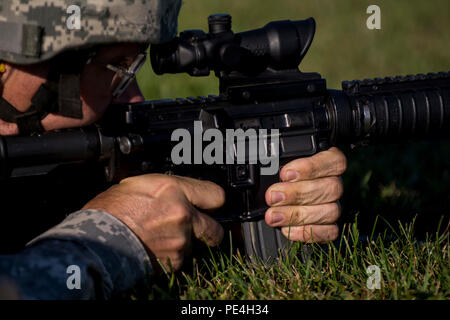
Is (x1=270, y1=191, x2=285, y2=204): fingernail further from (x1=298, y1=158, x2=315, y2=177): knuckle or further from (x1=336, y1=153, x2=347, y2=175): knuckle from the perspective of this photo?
(x1=336, y1=153, x2=347, y2=175): knuckle

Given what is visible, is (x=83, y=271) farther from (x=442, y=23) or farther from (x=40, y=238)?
(x=442, y=23)

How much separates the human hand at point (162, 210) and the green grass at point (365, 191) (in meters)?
0.13

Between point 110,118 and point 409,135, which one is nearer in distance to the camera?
point 110,118

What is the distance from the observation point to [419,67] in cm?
799

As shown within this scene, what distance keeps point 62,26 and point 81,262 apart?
0.98 meters

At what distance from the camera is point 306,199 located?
10.3 ft

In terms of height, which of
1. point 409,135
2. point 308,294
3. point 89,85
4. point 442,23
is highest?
point 442,23

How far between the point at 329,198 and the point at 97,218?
118cm

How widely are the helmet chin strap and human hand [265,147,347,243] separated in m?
1.02

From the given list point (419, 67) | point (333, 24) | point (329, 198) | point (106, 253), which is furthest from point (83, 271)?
point (333, 24)

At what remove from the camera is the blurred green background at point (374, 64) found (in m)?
4.36

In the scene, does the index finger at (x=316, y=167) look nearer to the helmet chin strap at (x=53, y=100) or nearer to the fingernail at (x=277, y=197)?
the fingernail at (x=277, y=197)

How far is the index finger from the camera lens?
3.12 meters

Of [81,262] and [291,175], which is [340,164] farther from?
[81,262]
